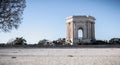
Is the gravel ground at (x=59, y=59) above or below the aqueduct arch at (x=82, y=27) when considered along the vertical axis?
below

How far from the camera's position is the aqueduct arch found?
277 ft

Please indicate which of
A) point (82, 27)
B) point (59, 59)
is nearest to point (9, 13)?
point (59, 59)

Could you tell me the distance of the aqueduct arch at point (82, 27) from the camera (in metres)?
84.3

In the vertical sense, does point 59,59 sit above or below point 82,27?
below

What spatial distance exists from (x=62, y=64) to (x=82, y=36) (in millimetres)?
71723

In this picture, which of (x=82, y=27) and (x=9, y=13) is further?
(x=82, y=27)

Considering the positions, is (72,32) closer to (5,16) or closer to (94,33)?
(94,33)

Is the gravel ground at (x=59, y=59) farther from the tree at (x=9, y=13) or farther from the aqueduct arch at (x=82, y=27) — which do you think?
the aqueduct arch at (x=82, y=27)

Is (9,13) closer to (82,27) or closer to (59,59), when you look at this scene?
(59,59)

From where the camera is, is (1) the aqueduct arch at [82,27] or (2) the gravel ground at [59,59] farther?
(1) the aqueduct arch at [82,27]

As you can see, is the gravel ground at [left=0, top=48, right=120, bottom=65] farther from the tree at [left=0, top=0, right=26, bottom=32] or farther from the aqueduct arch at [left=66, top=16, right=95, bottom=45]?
the aqueduct arch at [left=66, top=16, right=95, bottom=45]

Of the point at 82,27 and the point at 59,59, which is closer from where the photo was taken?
the point at 59,59

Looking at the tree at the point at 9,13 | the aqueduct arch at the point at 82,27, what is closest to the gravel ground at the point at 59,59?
the tree at the point at 9,13

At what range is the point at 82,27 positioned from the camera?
8688 cm
